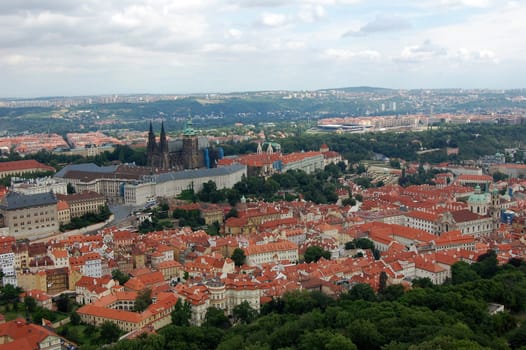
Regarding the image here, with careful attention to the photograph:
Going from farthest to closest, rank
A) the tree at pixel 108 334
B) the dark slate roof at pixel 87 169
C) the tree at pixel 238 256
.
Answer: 1. the dark slate roof at pixel 87 169
2. the tree at pixel 238 256
3. the tree at pixel 108 334

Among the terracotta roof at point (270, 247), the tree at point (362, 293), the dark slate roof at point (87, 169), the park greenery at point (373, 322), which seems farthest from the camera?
the dark slate roof at point (87, 169)

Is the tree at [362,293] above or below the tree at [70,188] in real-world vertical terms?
below

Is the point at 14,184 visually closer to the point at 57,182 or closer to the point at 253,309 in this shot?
the point at 57,182

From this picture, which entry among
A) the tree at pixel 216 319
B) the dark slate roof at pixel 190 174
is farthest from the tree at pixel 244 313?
the dark slate roof at pixel 190 174

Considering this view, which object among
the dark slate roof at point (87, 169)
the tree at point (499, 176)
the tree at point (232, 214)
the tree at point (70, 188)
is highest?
the dark slate roof at point (87, 169)

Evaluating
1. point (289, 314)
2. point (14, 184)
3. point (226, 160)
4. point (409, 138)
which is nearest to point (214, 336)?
point (289, 314)

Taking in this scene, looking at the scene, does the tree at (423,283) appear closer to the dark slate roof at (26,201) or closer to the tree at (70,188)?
the dark slate roof at (26,201)
